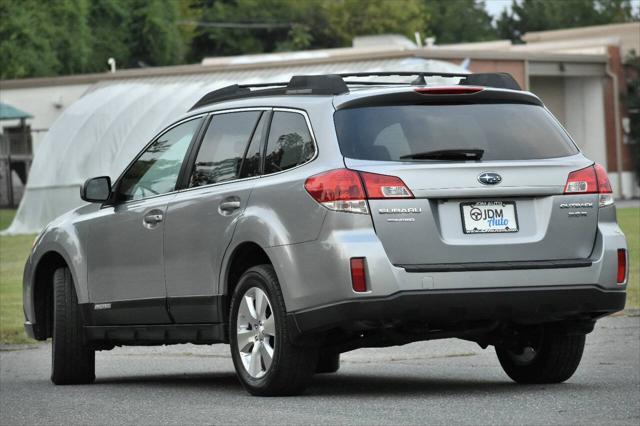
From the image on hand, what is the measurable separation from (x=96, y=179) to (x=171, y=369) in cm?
221

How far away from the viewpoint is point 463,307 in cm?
869

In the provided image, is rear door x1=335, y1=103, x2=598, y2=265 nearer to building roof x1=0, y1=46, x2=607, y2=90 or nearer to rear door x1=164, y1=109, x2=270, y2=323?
rear door x1=164, y1=109, x2=270, y2=323

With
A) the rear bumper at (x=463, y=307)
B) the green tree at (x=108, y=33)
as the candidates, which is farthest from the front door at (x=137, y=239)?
the green tree at (x=108, y=33)

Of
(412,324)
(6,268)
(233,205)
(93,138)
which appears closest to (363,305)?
(412,324)

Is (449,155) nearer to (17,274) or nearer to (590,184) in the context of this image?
(590,184)

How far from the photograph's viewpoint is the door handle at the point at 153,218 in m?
10.3

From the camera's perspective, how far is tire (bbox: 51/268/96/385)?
11.1 metres

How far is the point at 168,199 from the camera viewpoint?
404 inches

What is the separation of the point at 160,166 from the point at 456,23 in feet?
341

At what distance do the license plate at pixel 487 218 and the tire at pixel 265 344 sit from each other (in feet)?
3.66

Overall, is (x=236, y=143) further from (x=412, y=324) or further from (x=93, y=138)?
(x=93, y=138)

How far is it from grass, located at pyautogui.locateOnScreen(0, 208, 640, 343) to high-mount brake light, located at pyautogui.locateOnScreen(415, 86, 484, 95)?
8.13 m

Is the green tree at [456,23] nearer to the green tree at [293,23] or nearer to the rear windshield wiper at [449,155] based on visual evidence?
the green tree at [293,23]

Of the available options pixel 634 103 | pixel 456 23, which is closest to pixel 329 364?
pixel 634 103
